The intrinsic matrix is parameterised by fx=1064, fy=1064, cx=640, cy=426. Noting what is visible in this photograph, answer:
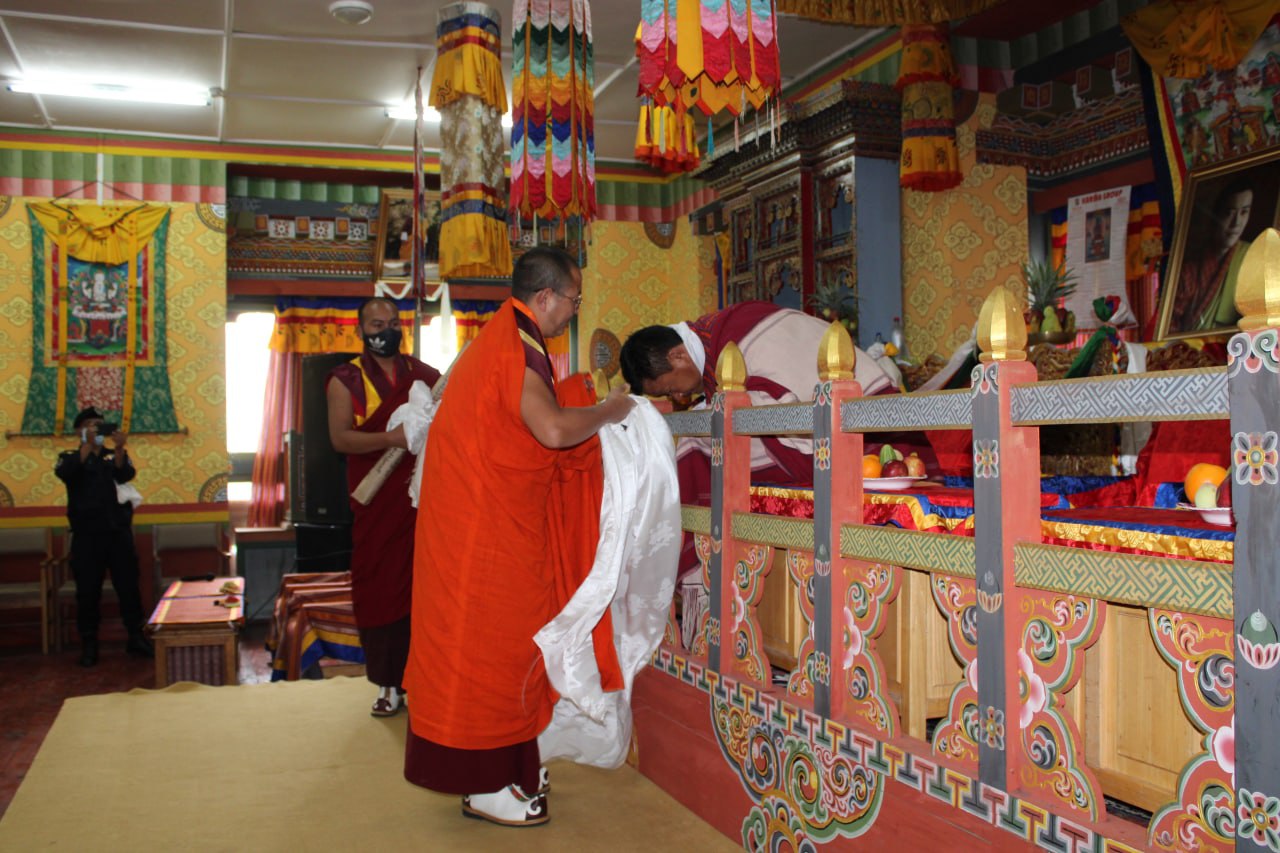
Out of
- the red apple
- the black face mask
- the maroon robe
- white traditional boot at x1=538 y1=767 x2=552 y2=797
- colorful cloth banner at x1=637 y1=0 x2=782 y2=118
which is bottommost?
white traditional boot at x1=538 y1=767 x2=552 y2=797

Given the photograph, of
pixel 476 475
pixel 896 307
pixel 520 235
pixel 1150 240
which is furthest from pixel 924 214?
pixel 476 475

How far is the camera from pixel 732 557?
2545 mm

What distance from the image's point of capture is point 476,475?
2494 mm

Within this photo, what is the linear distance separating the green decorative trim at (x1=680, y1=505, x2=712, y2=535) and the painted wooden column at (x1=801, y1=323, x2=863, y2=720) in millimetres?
565

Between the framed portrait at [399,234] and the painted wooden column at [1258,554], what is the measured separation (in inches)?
288

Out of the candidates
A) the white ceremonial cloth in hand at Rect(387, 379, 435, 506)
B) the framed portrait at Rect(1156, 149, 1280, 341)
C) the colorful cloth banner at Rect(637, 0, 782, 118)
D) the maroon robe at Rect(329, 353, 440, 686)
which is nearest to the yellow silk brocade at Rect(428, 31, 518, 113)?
the maroon robe at Rect(329, 353, 440, 686)

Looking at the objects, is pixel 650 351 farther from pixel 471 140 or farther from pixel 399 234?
pixel 399 234

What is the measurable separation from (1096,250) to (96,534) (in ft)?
20.0

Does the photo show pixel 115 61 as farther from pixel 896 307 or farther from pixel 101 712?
pixel 896 307

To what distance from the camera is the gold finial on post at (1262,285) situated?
4.14 ft

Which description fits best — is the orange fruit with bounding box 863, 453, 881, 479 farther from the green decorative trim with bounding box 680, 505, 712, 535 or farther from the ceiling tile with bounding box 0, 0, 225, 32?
the ceiling tile with bounding box 0, 0, 225, 32

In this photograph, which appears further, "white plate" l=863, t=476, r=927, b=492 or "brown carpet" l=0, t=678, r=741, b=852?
"brown carpet" l=0, t=678, r=741, b=852

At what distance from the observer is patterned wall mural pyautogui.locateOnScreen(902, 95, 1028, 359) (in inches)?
218

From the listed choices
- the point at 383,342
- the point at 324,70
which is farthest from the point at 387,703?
the point at 324,70
